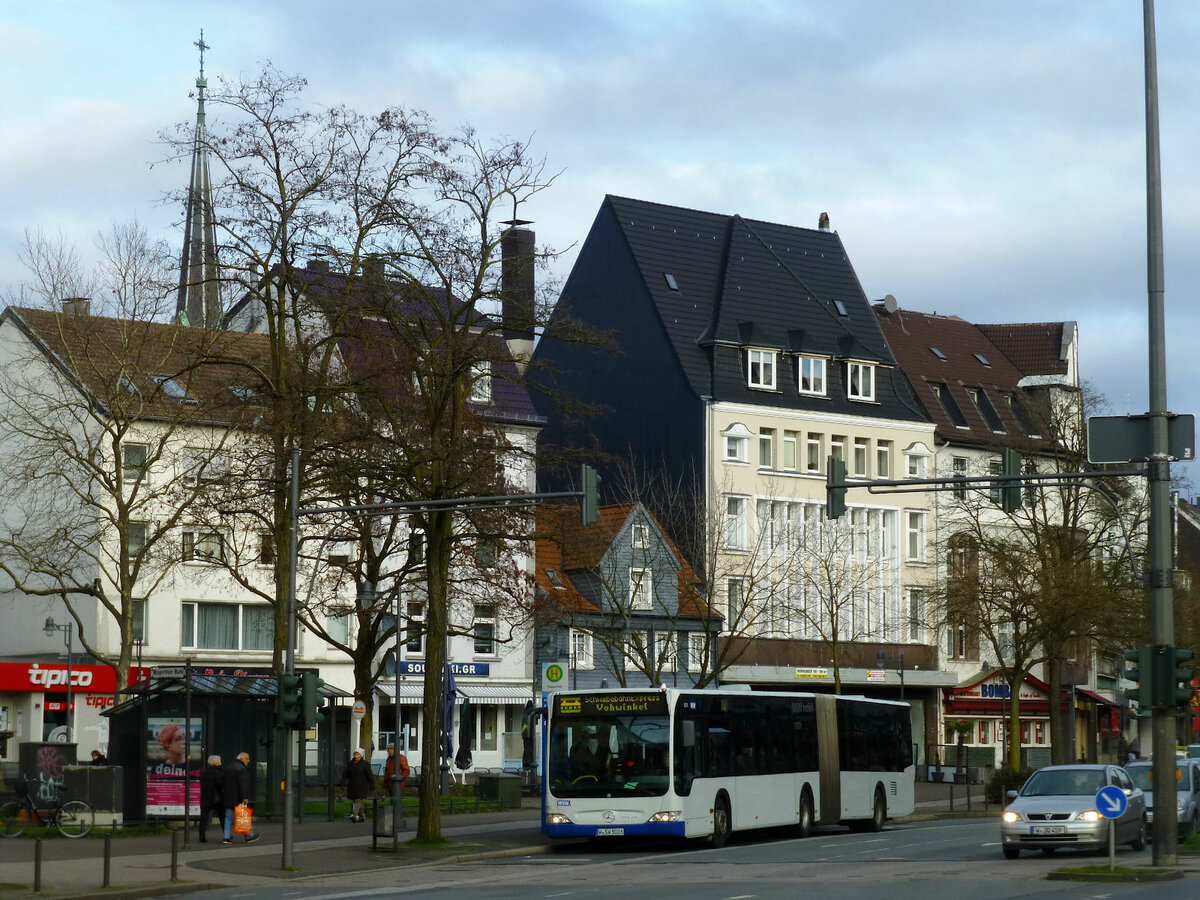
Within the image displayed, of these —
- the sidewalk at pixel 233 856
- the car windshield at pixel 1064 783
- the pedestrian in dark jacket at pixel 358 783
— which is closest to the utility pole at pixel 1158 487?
the car windshield at pixel 1064 783

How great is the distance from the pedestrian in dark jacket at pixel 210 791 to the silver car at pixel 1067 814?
1421cm

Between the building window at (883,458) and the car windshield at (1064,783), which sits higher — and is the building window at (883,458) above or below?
above

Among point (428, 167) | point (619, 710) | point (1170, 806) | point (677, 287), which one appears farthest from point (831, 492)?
point (677, 287)

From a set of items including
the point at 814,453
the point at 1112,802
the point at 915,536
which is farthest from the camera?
the point at 915,536

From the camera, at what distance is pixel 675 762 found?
32938mm

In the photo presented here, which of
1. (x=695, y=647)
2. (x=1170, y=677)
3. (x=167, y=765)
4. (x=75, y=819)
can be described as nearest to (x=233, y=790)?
(x=167, y=765)

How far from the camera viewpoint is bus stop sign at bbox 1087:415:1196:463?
24.9m

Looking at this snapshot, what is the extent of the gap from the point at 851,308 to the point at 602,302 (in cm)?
1125

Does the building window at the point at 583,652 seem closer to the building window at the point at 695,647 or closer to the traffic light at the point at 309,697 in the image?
the building window at the point at 695,647

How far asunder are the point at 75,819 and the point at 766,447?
40649 millimetres

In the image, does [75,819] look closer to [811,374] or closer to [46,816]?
[46,816]

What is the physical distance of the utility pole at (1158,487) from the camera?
24344 mm

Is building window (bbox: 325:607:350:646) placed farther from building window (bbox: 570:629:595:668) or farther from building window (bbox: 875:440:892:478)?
building window (bbox: 875:440:892:478)

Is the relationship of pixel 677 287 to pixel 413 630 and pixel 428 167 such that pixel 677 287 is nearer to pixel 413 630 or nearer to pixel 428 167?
pixel 413 630
